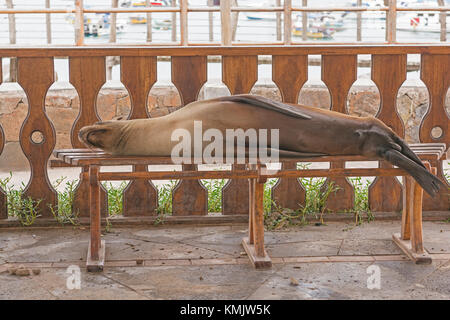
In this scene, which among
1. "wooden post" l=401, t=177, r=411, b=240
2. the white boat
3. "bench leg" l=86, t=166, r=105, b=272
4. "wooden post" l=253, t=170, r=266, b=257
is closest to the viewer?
"bench leg" l=86, t=166, r=105, b=272

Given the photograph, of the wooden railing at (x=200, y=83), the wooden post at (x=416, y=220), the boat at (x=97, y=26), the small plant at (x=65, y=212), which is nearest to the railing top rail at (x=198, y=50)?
the wooden railing at (x=200, y=83)

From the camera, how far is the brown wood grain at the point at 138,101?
4.57 metres

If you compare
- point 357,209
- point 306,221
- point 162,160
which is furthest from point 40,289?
point 357,209

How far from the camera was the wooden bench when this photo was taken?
371cm

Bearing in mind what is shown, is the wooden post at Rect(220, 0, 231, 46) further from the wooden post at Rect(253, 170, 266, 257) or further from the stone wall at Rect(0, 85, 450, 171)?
the wooden post at Rect(253, 170, 266, 257)

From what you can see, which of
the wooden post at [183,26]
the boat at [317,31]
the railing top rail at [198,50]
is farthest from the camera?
the boat at [317,31]

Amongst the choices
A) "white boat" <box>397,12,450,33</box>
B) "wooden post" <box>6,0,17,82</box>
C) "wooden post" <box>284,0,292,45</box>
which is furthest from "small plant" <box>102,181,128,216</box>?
"white boat" <box>397,12,450,33</box>

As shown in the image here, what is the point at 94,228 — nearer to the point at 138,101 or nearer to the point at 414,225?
the point at 138,101

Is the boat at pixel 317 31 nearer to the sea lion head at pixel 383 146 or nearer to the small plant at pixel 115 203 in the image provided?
the small plant at pixel 115 203

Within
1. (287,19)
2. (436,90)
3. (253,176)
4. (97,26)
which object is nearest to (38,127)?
(253,176)

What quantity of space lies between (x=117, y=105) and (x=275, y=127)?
4.82m

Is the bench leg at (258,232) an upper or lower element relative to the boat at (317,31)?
lower

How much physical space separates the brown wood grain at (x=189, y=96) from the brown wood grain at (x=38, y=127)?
2.70ft

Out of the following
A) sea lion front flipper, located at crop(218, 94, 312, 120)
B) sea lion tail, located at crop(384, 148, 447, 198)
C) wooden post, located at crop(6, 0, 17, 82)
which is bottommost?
sea lion tail, located at crop(384, 148, 447, 198)
